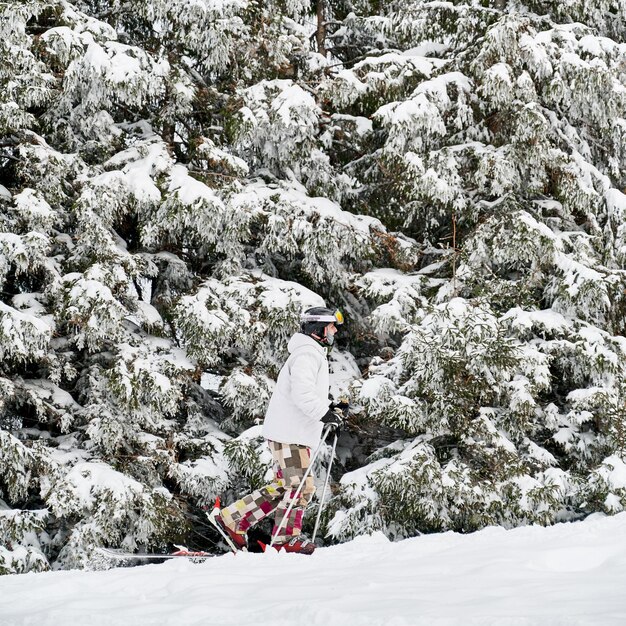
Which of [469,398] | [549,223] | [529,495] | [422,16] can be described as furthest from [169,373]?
[422,16]

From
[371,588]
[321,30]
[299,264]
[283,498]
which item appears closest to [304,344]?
[283,498]

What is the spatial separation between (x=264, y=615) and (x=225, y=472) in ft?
17.6

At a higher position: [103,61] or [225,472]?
[103,61]

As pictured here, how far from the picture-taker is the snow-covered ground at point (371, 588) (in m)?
2.80

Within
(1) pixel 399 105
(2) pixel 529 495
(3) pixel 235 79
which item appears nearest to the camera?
(2) pixel 529 495

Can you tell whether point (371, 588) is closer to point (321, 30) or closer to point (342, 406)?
point (342, 406)

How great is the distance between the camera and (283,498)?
213 inches

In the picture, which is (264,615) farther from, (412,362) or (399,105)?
(399,105)

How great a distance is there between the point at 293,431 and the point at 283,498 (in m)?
0.45

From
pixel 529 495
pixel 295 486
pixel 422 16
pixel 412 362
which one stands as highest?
pixel 422 16

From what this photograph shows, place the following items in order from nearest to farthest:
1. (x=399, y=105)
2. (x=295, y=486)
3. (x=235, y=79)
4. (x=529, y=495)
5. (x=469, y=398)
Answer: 1. (x=295, y=486)
2. (x=529, y=495)
3. (x=469, y=398)
4. (x=399, y=105)
5. (x=235, y=79)

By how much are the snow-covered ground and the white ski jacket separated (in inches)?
33.0

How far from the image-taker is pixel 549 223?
9.06 m

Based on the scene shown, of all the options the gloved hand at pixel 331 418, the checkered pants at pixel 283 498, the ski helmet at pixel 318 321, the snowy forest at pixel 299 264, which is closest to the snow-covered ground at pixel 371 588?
the checkered pants at pixel 283 498
